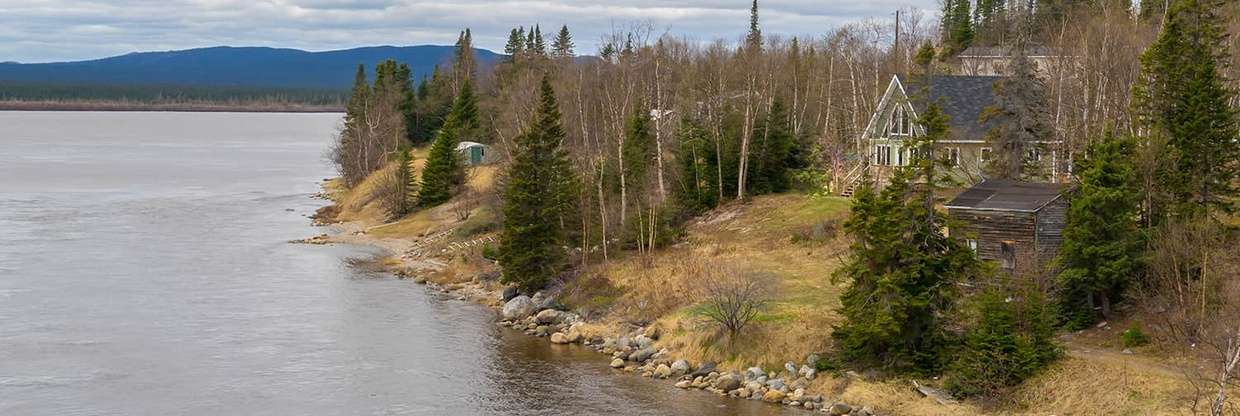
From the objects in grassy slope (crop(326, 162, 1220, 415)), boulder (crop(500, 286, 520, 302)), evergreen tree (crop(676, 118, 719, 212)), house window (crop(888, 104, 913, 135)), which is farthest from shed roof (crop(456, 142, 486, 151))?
boulder (crop(500, 286, 520, 302))

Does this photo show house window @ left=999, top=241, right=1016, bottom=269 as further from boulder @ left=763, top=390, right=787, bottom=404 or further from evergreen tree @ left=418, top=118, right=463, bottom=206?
evergreen tree @ left=418, top=118, right=463, bottom=206

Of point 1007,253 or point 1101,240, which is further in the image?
point 1007,253

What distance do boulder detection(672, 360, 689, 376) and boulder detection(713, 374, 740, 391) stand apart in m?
1.73

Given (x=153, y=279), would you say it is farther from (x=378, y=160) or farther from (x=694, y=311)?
(x=378, y=160)

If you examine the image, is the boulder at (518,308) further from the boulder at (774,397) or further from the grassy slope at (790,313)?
the boulder at (774,397)

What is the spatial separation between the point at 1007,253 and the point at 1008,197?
249 centimetres

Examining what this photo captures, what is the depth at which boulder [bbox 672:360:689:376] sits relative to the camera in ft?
136

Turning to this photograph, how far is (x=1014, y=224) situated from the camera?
42.4m

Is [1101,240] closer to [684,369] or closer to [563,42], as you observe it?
[684,369]

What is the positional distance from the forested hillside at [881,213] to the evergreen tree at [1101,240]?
7 cm

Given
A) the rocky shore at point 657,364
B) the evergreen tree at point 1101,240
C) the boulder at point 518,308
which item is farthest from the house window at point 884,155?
the evergreen tree at point 1101,240

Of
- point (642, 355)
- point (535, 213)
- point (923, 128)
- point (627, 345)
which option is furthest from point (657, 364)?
point (923, 128)

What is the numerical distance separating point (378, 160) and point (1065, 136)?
58.5 m

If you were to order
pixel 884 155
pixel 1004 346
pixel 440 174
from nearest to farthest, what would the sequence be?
pixel 1004 346 < pixel 884 155 < pixel 440 174
